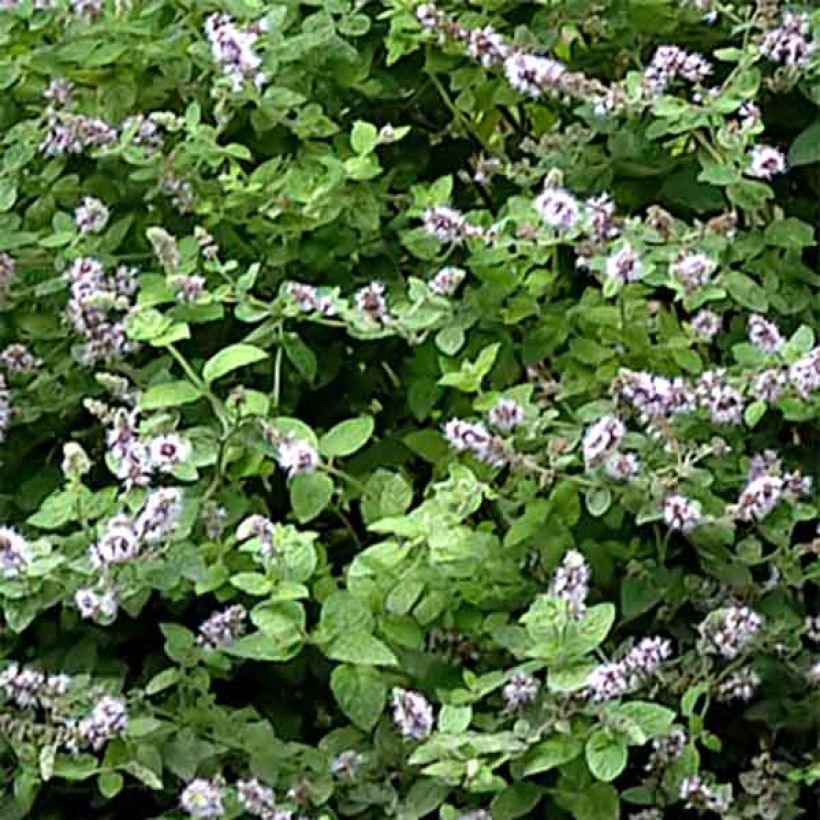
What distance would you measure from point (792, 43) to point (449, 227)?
0.29m

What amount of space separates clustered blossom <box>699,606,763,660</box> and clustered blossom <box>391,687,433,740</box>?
0.20 meters

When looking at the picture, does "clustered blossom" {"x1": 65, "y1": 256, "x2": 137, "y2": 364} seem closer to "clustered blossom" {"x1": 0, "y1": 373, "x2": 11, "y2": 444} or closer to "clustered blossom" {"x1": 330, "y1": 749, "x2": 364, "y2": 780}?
"clustered blossom" {"x1": 0, "y1": 373, "x2": 11, "y2": 444}

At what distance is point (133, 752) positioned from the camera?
4.27 ft

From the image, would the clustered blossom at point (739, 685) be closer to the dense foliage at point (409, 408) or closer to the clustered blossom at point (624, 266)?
the dense foliage at point (409, 408)

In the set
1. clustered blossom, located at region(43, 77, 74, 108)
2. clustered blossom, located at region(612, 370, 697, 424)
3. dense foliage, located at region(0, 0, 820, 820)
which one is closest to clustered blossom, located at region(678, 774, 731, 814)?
dense foliage, located at region(0, 0, 820, 820)

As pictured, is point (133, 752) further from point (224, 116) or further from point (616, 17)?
point (616, 17)

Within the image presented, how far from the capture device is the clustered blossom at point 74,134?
1479mm

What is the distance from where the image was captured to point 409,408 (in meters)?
1.49

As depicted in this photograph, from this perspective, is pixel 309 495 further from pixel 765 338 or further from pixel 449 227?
pixel 765 338

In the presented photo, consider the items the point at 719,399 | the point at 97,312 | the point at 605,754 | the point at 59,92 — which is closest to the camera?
the point at 605,754

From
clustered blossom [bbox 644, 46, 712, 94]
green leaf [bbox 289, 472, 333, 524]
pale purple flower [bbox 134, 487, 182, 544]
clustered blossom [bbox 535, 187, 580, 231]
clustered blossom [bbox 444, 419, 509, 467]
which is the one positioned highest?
clustered blossom [bbox 644, 46, 712, 94]

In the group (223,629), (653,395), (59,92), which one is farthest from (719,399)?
(59,92)

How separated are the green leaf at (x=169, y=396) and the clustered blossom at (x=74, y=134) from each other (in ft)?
0.78

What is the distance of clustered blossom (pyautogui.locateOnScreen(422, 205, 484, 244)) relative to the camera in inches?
55.3
